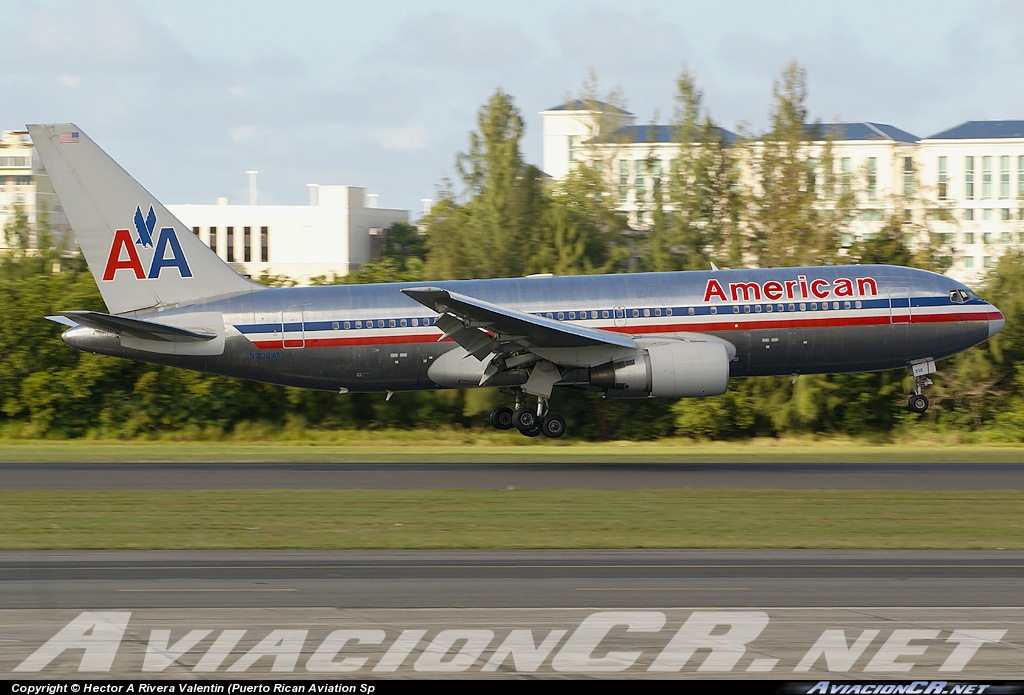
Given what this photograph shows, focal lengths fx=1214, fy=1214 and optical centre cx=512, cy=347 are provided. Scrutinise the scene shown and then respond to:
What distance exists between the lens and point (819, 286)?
34.2m

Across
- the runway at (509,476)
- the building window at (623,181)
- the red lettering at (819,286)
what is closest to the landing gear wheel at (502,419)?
the runway at (509,476)

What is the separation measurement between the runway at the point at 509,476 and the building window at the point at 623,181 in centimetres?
2916

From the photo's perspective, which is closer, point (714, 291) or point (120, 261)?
point (714, 291)

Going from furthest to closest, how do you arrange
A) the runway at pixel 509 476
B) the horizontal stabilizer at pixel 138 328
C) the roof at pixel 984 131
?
the roof at pixel 984 131 < the horizontal stabilizer at pixel 138 328 < the runway at pixel 509 476

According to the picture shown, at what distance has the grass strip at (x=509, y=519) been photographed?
1841 centimetres

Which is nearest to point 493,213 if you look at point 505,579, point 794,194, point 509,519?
point 794,194

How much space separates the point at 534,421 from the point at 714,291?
20.3ft

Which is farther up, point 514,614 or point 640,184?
point 640,184

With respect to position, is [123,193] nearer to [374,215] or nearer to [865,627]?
[865,627]

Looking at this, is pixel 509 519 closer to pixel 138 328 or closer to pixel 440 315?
pixel 440 315

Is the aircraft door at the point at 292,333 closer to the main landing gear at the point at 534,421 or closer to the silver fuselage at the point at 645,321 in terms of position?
the silver fuselage at the point at 645,321

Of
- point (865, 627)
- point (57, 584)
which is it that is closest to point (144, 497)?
point (57, 584)

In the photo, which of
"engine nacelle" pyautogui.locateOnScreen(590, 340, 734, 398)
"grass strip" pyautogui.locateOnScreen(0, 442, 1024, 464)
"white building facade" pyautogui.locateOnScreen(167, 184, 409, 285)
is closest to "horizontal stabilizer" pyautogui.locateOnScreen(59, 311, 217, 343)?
"grass strip" pyautogui.locateOnScreen(0, 442, 1024, 464)

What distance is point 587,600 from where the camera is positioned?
43.4 feet
